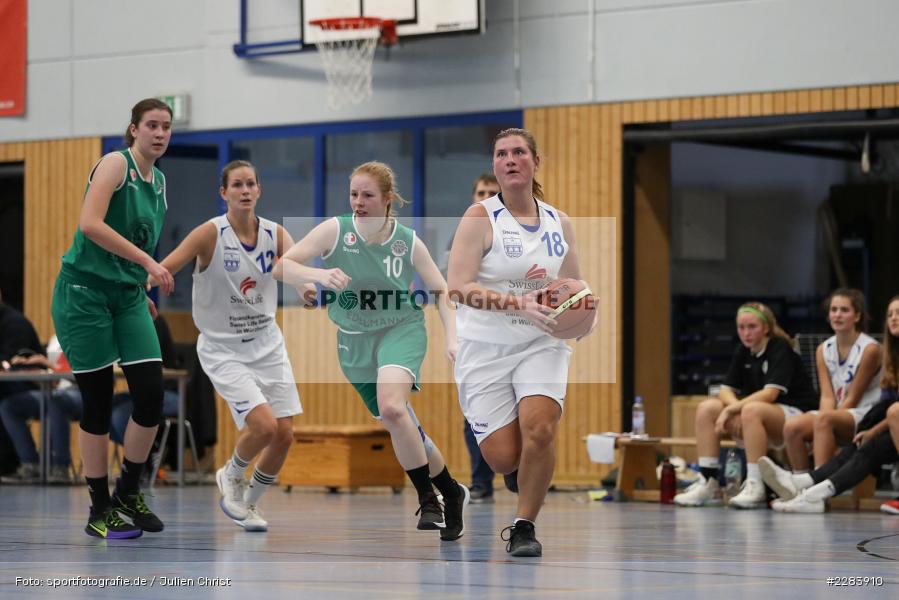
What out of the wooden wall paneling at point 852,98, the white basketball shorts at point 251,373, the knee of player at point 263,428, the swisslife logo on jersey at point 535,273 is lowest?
the knee of player at point 263,428

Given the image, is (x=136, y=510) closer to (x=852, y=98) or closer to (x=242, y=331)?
(x=242, y=331)

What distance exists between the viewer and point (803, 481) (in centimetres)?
1002

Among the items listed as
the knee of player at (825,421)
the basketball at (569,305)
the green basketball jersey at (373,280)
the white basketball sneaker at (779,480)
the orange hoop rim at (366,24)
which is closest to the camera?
the basketball at (569,305)

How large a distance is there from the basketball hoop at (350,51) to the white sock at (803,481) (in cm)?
583

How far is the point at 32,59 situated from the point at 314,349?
4844 mm

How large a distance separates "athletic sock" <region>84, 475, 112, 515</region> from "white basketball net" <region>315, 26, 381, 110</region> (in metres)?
7.51

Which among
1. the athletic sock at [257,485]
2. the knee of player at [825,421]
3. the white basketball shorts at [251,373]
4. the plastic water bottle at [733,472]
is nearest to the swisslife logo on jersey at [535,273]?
the white basketball shorts at [251,373]

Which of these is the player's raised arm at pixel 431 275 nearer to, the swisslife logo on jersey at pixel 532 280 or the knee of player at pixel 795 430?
the swisslife logo on jersey at pixel 532 280

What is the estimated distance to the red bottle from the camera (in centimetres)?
1107

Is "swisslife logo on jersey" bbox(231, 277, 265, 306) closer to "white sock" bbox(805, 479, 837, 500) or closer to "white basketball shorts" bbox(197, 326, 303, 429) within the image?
"white basketball shorts" bbox(197, 326, 303, 429)

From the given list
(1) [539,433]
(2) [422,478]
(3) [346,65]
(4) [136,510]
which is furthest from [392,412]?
(3) [346,65]

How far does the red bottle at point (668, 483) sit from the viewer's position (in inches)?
436

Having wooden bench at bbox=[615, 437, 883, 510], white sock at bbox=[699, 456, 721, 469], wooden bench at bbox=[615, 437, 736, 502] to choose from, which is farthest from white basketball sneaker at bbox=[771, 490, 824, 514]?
wooden bench at bbox=[615, 437, 736, 502]

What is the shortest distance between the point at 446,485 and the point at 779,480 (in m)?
3.74
